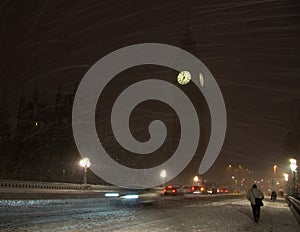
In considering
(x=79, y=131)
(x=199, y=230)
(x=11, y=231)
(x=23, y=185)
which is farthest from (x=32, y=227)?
(x=79, y=131)

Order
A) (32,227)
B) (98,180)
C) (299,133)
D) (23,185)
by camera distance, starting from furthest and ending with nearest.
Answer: (98,180) < (299,133) < (23,185) < (32,227)

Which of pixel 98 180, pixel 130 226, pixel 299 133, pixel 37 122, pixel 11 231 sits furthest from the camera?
pixel 37 122

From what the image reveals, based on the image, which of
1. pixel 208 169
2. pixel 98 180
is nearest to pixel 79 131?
pixel 98 180

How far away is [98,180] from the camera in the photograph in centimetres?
6875

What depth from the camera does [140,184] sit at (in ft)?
252

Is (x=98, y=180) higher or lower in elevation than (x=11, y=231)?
higher

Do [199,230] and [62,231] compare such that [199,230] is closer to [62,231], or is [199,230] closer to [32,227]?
[62,231]

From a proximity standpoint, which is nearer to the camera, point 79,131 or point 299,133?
point 299,133

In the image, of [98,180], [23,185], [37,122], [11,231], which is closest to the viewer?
[11,231]

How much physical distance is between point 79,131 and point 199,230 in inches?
2562

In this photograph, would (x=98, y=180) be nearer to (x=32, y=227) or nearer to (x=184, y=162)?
(x=32, y=227)

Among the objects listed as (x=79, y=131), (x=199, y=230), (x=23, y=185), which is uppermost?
(x=79, y=131)

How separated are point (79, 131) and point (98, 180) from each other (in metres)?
11.9

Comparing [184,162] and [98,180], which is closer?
[98,180]
